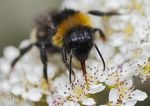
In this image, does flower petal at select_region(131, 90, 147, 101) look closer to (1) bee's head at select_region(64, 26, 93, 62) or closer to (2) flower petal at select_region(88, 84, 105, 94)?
(2) flower petal at select_region(88, 84, 105, 94)

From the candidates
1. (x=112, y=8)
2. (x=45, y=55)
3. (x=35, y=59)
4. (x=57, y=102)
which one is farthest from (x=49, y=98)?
(x=112, y=8)

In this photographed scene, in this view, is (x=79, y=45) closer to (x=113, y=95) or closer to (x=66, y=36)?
(x=66, y=36)

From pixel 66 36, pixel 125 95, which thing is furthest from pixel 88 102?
pixel 66 36

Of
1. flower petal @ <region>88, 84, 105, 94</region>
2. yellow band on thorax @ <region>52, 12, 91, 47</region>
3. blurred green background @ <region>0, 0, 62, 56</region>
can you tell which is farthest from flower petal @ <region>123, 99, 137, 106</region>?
blurred green background @ <region>0, 0, 62, 56</region>

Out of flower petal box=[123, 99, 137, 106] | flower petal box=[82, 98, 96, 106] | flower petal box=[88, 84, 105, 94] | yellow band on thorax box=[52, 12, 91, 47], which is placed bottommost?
flower petal box=[123, 99, 137, 106]

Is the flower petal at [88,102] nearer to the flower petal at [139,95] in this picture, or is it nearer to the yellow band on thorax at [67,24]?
the flower petal at [139,95]

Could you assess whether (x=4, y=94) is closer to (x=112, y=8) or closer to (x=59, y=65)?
(x=59, y=65)

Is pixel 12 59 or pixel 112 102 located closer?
pixel 112 102
